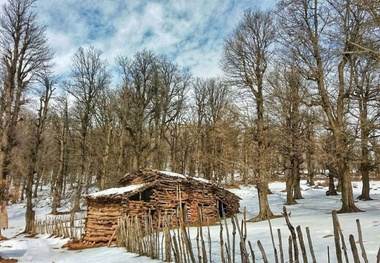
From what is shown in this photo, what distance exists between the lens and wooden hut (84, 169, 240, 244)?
52.4ft

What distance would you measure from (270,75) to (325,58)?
3403 millimetres

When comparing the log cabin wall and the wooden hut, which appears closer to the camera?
the log cabin wall

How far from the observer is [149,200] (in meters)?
18.0

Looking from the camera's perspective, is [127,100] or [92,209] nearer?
[92,209]

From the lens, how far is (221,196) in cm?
2122

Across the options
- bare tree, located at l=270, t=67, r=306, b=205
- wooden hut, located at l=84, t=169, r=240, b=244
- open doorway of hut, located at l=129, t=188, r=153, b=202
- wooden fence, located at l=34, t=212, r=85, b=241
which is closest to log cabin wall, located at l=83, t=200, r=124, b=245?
wooden hut, located at l=84, t=169, r=240, b=244

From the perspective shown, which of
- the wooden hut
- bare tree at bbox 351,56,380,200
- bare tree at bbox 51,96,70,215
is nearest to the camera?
bare tree at bbox 351,56,380,200

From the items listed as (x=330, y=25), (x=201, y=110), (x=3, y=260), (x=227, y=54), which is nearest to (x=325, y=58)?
(x=330, y=25)

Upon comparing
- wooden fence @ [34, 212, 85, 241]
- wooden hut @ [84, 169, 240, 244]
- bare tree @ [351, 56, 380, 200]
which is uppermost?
bare tree @ [351, 56, 380, 200]

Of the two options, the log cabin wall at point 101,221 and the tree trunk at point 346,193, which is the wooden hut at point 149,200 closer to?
the log cabin wall at point 101,221

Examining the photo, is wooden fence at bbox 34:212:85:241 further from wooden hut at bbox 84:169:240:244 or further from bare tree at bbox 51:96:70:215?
bare tree at bbox 51:96:70:215

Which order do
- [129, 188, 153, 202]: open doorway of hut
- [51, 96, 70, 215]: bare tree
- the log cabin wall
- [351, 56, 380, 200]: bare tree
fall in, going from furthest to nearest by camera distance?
[51, 96, 70, 215]: bare tree → [129, 188, 153, 202]: open doorway of hut → the log cabin wall → [351, 56, 380, 200]: bare tree

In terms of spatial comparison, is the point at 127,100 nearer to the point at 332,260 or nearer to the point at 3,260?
the point at 3,260

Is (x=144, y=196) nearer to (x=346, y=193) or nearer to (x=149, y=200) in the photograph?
(x=149, y=200)
